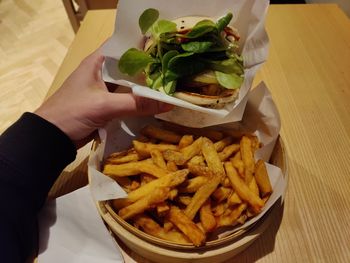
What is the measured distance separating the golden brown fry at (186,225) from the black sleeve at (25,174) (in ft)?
1.12

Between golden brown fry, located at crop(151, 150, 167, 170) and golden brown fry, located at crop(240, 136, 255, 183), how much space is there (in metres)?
0.20

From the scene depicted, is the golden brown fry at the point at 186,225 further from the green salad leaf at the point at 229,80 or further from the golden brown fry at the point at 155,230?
the green salad leaf at the point at 229,80

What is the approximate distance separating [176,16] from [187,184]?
1.88 feet

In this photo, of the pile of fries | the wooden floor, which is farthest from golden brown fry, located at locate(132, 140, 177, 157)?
the wooden floor

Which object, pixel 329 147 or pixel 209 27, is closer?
pixel 209 27

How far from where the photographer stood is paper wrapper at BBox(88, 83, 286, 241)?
2.40ft

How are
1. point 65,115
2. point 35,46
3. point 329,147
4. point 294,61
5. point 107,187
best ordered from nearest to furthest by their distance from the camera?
point 107,187 → point 65,115 → point 329,147 → point 294,61 → point 35,46

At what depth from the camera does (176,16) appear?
1014 mm

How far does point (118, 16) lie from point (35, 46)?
2.23m

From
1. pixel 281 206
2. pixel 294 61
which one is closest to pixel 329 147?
pixel 281 206

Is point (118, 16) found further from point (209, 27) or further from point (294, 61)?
point (294, 61)

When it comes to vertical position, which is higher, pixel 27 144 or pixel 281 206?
pixel 27 144

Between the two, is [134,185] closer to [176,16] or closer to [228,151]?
[228,151]

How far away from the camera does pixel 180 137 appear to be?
855mm
